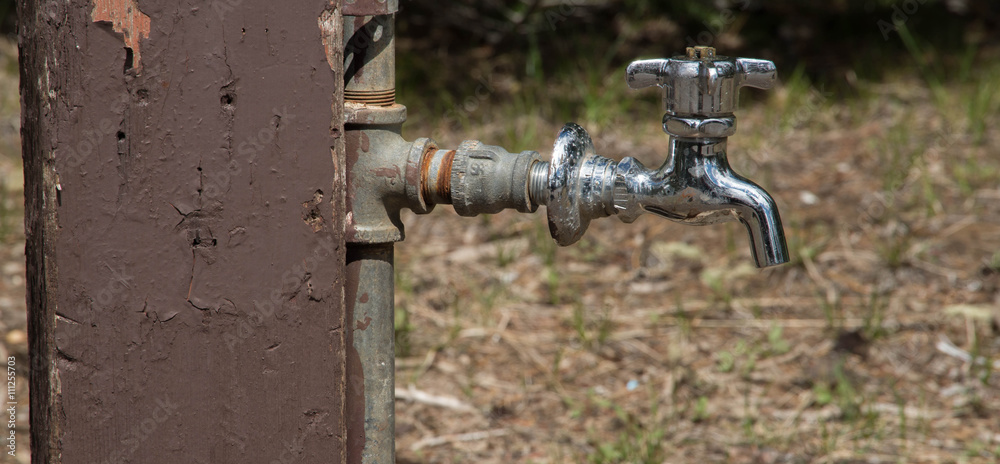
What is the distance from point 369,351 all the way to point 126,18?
19.2 inches

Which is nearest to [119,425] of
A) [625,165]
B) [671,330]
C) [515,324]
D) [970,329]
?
[625,165]

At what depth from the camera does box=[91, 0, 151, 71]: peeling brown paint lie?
1.00 meters

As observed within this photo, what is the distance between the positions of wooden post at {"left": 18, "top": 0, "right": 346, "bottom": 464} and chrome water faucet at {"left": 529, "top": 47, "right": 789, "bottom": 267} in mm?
268

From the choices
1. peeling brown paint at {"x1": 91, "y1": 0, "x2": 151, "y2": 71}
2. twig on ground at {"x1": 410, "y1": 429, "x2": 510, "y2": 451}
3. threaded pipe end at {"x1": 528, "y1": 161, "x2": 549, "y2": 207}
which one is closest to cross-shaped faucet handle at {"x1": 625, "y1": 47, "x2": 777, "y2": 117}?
threaded pipe end at {"x1": 528, "y1": 161, "x2": 549, "y2": 207}

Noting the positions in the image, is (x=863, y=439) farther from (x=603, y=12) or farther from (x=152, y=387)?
(x=603, y=12)

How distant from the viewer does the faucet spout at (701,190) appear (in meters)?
1.12

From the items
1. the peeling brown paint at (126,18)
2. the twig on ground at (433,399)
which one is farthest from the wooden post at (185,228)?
the twig on ground at (433,399)

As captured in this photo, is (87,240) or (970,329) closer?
(87,240)

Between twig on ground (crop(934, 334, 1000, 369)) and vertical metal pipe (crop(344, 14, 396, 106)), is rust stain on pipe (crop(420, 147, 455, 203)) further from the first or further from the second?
twig on ground (crop(934, 334, 1000, 369))

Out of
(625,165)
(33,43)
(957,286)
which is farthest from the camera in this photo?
(957,286)

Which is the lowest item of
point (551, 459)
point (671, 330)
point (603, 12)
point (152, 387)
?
point (551, 459)

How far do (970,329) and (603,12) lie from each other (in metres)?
2.57

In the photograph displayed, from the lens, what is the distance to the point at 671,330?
247 cm

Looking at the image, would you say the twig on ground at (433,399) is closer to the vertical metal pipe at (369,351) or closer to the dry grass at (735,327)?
the dry grass at (735,327)
